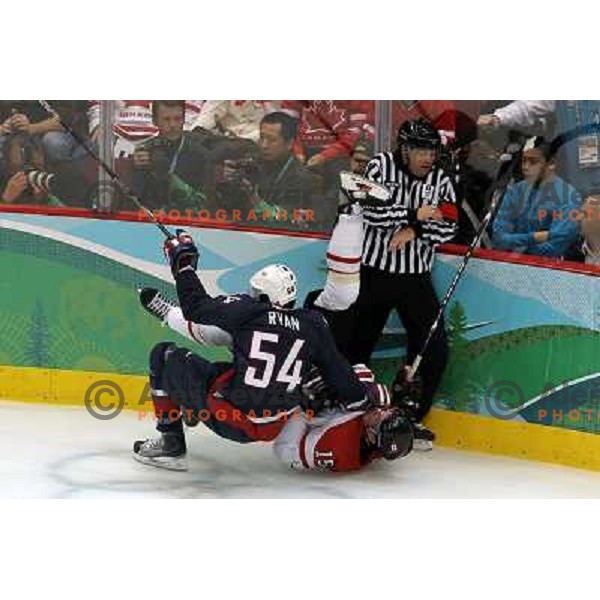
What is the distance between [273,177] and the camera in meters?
5.27

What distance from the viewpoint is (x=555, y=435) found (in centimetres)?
480

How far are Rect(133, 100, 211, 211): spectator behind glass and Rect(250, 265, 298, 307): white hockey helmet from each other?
39.1 inches

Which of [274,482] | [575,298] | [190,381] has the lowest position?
[274,482]

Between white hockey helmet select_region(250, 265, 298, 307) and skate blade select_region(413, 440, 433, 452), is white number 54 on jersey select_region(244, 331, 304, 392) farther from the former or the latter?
skate blade select_region(413, 440, 433, 452)

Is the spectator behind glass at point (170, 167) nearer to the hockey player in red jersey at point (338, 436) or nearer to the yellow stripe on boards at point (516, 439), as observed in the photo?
the hockey player in red jersey at point (338, 436)

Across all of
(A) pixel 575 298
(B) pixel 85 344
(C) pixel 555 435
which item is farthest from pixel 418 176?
(B) pixel 85 344

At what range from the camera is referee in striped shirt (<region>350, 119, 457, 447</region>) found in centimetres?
495

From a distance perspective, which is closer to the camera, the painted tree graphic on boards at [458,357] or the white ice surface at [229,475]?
the white ice surface at [229,475]

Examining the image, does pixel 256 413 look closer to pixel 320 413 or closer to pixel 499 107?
pixel 320 413

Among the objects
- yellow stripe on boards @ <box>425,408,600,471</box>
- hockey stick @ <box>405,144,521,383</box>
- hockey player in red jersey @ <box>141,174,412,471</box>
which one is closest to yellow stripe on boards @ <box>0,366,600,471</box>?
yellow stripe on boards @ <box>425,408,600,471</box>

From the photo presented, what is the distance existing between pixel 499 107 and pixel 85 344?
205 centimetres

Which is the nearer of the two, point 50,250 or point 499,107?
point 499,107

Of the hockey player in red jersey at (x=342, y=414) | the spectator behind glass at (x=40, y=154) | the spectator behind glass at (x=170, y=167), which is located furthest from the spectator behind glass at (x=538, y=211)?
the spectator behind glass at (x=40, y=154)

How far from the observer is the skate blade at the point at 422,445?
501cm
